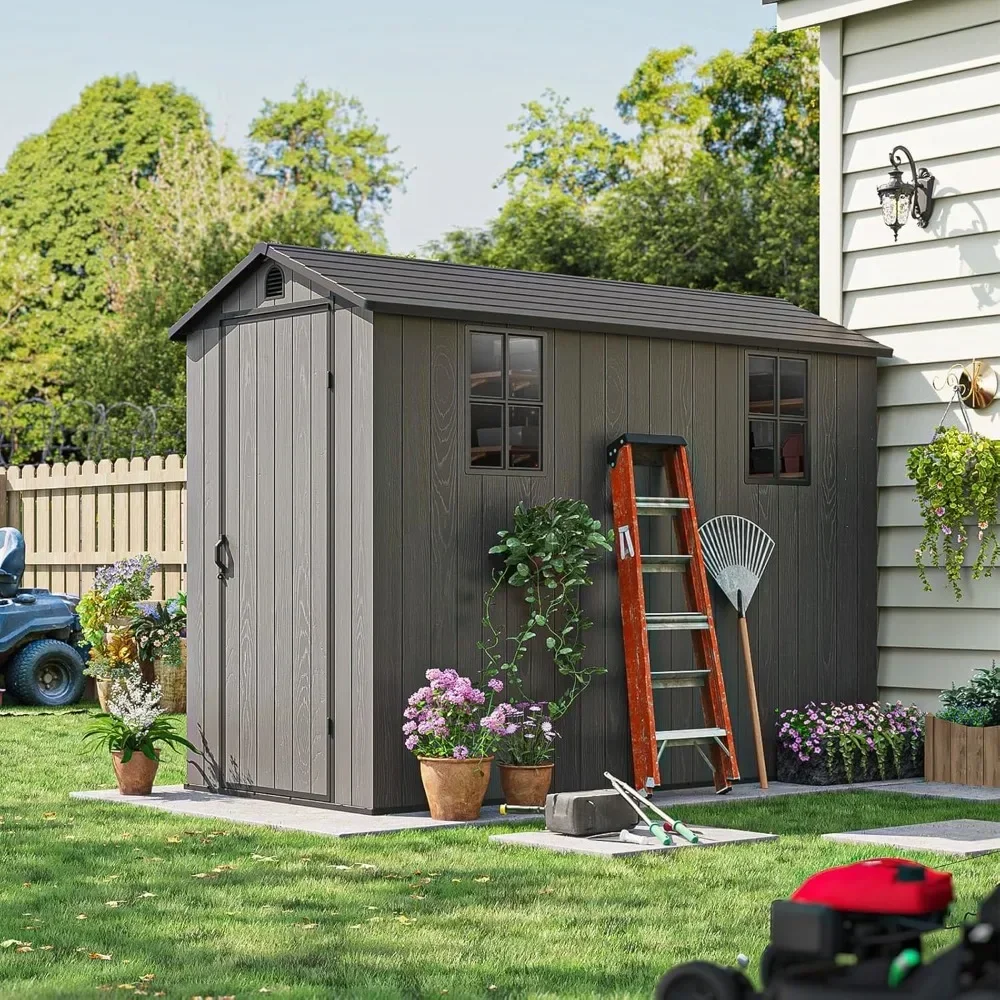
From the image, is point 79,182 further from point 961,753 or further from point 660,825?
point 660,825

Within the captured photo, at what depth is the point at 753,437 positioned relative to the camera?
9.41 metres

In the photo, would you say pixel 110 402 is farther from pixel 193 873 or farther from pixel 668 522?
pixel 193 873

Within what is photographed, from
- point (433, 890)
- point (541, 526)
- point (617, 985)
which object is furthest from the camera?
point (541, 526)

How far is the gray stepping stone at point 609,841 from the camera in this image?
22.4 ft

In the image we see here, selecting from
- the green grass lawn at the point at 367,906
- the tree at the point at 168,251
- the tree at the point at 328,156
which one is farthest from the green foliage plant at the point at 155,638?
the tree at the point at 328,156

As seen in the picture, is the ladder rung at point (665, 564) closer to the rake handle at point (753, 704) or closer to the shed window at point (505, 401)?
the rake handle at point (753, 704)

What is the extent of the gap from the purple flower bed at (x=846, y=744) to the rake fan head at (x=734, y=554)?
0.77 metres

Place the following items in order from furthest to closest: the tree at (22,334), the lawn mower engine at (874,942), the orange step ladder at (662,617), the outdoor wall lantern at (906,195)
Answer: the tree at (22,334) < the outdoor wall lantern at (906,195) < the orange step ladder at (662,617) < the lawn mower engine at (874,942)

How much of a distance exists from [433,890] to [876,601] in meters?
4.75

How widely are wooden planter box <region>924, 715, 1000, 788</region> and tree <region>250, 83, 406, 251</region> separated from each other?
1250 inches

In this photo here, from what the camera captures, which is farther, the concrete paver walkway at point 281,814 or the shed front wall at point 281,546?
the shed front wall at point 281,546

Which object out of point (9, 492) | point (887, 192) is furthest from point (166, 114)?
point (887, 192)

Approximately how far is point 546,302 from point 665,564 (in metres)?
1.47

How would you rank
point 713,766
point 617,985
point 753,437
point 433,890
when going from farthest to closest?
point 753,437, point 713,766, point 433,890, point 617,985
